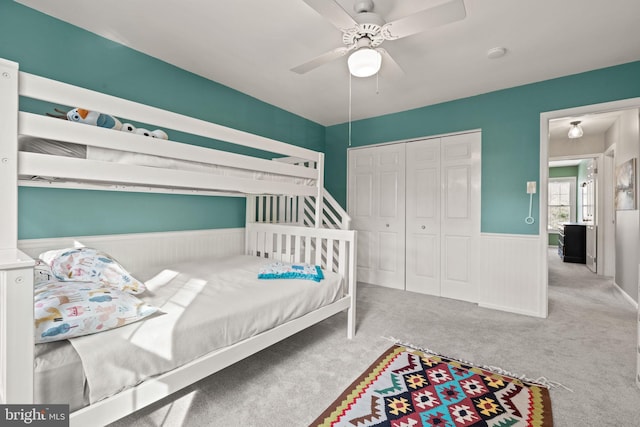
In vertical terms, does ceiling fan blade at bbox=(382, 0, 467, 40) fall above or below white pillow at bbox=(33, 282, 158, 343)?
above

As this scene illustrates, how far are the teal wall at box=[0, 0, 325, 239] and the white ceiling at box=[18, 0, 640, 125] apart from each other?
4.5 inches

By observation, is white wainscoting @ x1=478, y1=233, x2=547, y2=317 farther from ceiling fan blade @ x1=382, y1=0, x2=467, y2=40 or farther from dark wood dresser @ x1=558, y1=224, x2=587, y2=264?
dark wood dresser @ x1=558, y1=224, x2=587, y2=264

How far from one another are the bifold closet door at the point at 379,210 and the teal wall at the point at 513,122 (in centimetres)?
64

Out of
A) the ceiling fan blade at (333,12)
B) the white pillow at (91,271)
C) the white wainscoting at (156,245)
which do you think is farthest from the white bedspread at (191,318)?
the ceiling fan blade at (333,12)

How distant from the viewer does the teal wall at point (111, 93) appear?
206cm

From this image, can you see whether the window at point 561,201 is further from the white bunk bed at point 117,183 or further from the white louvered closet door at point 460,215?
the white bunk bed at point 117,183

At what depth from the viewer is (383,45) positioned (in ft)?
8.23

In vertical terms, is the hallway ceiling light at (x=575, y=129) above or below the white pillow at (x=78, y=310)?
above

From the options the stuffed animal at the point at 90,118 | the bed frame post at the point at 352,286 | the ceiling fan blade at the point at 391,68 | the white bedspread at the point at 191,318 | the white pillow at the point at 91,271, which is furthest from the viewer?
the bed frame post at the point at 352,286

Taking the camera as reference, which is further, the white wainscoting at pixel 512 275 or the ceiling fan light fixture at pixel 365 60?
the white wainscoting at pixel 512 275

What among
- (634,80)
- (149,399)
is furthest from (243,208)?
(634,80)

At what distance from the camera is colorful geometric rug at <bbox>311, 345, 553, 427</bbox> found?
153 cm

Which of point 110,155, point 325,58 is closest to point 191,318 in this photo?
point 110,155

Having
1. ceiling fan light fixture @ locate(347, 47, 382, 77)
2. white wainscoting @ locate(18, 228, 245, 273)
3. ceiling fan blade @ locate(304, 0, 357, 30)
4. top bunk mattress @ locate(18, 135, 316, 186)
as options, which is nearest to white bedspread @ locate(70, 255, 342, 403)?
white wainscoting @ locate(18, 228, 245, 273)
